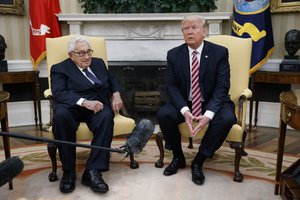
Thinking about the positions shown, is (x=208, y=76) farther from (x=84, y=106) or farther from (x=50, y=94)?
(x=50, y=94)

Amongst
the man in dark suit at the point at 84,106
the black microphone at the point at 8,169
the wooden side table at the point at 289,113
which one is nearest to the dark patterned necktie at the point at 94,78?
the man in dark suit at the point at 84,106

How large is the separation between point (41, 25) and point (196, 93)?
2523 millimetres

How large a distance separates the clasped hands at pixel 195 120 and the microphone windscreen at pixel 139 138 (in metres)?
1.42

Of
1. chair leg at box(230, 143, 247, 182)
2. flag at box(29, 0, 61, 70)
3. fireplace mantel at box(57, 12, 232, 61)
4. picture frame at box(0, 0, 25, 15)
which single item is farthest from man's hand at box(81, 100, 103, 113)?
picture frame at box(0, 0, 25, 15)

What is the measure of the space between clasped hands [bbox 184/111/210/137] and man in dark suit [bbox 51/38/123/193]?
0.59m

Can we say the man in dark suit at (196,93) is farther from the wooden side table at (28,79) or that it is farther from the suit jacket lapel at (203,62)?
the wooden side table at (28,79)

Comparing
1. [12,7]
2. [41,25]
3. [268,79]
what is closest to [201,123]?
[268,79]

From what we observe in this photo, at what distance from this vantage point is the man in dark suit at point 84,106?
7.49 ft

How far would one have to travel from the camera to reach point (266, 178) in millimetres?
2461

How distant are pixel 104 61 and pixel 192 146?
1253mm

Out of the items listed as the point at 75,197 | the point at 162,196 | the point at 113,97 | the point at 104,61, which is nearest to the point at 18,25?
the point at 104,61

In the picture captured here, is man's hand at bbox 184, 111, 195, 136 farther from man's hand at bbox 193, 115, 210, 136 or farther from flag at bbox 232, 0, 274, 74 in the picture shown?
flag at bbox 232, 0, 274, 74

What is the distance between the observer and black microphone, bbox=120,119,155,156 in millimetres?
857

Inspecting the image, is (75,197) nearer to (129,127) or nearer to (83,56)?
(129,127)
